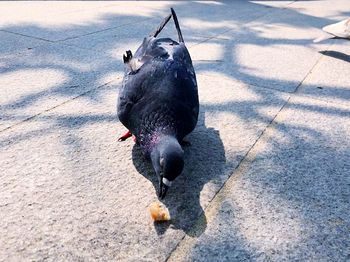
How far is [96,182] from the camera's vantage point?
2414 millimetres

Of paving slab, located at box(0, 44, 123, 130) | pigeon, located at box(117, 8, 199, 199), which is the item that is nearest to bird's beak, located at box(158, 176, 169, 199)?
pigeon, located at box(117, 8, 199, 199)

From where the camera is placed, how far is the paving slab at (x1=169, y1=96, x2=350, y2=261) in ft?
6.55

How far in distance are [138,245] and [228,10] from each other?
762cm

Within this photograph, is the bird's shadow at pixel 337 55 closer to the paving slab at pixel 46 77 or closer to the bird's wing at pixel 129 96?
the paving slab at pixel 46 77

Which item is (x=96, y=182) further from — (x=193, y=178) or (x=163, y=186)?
(x=193, y=178)

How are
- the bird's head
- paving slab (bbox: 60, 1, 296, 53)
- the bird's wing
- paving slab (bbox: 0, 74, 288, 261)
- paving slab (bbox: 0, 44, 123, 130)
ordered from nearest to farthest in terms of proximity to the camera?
paving slab (bbox: 0, 74, 288, 261)
the bird's head
the bird's wing
paving slab (bbox: 0, 44, 123, 130)
paving slab (bbox: 60, 1, 296, 53)

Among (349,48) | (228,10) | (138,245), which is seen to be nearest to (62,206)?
(138,245)

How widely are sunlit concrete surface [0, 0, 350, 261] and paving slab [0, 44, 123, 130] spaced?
17 millimetres

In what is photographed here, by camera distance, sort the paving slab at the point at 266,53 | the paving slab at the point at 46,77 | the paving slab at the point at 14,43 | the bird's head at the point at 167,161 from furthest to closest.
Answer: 1. the paving slab at the point at 14,43
2. the paving slab at the point at 266,53
3. the paving slab at the point at 46,77
4. the bird's head at the point at 167,161

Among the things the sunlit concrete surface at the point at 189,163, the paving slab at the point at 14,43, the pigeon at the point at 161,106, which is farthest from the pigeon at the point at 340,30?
the paving slab at the point at 14,43

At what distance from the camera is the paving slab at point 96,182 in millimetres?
1955

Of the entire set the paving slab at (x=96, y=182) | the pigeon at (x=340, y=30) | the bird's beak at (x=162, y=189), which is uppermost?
the bird's beak at (x=162, y=189)

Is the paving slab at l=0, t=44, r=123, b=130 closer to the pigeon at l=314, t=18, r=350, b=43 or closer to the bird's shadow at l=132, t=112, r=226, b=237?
the bird's shadow at l=132, t=112, r=226, b=237

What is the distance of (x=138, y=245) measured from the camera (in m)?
1.97
